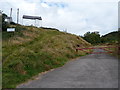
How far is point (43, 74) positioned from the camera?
756 cm

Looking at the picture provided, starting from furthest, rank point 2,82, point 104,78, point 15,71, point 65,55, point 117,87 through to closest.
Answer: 1. point 65,55
2. point 15,71
3. point 104,78
4. point 2,82
5. point 117,87

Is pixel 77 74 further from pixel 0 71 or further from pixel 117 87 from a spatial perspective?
pixel 0 71

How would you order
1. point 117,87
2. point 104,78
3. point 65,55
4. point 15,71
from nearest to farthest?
point 117,87, point 104,78, point 15,71, point 65,55

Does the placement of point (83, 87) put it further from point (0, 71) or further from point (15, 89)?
point (0, 71)

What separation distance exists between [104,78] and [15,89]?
12.9 ft

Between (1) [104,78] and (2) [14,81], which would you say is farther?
(1) [104,78]

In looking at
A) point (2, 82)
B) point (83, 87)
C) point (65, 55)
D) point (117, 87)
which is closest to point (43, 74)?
point (2, 82)

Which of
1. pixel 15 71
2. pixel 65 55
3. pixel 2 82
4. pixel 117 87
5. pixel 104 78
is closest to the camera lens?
pixel 117 87

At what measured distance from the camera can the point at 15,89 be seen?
5559 mm

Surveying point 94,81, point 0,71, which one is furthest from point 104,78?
point 0,71

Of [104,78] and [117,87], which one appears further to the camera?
[104,78]

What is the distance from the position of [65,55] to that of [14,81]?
22.4 ft

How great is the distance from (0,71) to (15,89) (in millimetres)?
2404

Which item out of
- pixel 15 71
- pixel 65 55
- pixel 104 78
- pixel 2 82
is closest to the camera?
pixel 2 82
